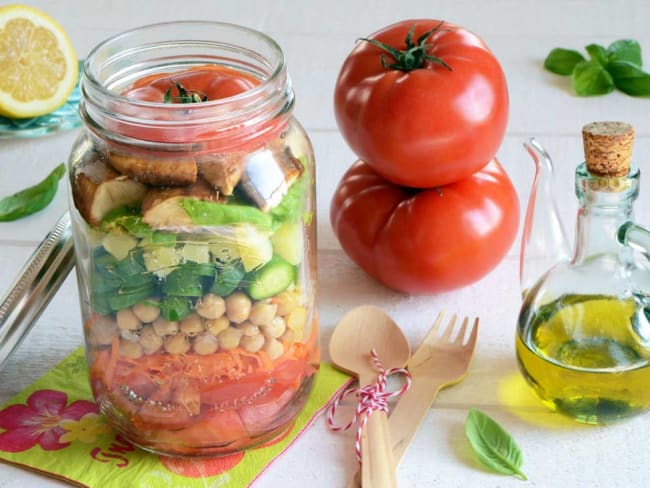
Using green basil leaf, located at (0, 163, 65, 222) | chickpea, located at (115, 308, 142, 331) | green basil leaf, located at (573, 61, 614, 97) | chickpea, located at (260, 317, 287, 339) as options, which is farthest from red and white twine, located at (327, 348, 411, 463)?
green basil leaf, located at (573, 61, 614, 97)

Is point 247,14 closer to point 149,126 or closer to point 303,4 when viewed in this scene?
point 303,4

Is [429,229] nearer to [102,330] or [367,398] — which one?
[367,398]

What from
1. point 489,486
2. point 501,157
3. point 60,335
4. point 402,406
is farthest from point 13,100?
point 489,486

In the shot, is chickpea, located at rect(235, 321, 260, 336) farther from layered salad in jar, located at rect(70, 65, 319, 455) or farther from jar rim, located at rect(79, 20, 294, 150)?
jar rim, located at rect(79, 20, 294, 150)

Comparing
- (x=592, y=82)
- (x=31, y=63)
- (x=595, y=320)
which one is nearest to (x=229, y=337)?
(x=595, y=320)

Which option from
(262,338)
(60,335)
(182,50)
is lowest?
(60,335)

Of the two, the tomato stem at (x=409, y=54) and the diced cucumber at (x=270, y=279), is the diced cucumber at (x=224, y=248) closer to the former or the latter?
the diced cucumber at (x=270, y=279)
